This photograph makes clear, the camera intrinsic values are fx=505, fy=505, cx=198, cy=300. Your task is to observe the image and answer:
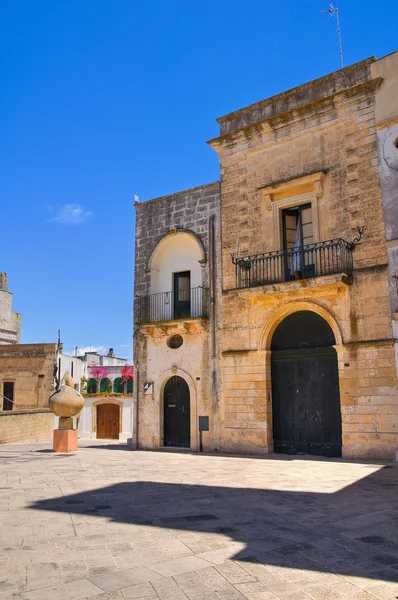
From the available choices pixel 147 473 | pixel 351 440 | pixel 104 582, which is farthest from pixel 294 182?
pixel 104 582

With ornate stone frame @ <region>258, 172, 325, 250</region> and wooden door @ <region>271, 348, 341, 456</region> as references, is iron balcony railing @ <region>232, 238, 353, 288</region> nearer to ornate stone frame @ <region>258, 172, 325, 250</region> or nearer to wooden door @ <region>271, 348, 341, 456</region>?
ornate stone frame @ <region>258, 172, 325, 250</region>

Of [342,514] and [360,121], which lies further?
[360,121]

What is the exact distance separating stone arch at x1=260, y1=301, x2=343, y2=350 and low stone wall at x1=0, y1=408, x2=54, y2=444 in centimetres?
1040

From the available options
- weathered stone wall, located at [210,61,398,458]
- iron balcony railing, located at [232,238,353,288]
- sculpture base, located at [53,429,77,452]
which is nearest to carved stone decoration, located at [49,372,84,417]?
sculpture base, located at [53,429,77,452]

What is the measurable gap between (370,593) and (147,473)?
6268mm

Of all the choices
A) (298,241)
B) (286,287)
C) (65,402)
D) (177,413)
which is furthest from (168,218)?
(65,402)

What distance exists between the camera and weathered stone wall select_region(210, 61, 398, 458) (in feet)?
37.1

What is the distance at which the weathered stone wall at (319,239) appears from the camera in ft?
37.1

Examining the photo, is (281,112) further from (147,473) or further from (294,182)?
(147,473)

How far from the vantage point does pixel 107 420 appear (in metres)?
29.7

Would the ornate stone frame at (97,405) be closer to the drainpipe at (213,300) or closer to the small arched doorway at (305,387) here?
the drainpipe at (213,300)

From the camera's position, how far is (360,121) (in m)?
12.4

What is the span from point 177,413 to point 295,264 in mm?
5684

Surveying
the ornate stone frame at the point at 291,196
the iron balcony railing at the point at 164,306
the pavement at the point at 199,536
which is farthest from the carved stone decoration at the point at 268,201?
the pavement at the point at 199,536
